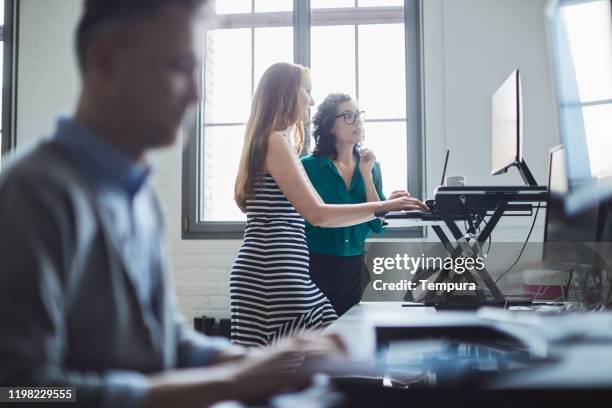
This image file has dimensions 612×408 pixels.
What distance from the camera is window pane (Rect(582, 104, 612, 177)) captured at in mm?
830

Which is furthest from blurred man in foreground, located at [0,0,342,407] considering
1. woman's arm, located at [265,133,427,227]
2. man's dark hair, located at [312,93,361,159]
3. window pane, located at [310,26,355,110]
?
window pane, located at [310,26,355,110]

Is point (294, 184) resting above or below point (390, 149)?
below

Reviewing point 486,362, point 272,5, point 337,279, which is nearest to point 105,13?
point 486,362

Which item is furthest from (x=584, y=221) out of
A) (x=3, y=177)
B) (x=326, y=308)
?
(x=3, y=177)

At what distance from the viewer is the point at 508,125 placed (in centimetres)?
183

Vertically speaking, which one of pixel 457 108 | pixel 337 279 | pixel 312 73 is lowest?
pixel 337 279

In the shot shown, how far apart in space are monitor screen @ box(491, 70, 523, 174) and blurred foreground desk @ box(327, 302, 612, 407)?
3.23 feet

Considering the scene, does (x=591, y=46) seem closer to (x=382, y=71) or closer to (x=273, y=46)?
(x=382, y=71)

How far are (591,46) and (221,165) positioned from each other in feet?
9.16

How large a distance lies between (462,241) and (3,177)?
1552mm

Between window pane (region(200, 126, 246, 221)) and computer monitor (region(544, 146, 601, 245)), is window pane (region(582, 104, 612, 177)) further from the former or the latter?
window pane (region(200, 126, 246, 221))

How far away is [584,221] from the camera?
997mm

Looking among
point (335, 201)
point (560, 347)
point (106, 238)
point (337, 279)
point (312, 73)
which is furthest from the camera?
point (312, 73)

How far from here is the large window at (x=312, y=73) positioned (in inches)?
129
